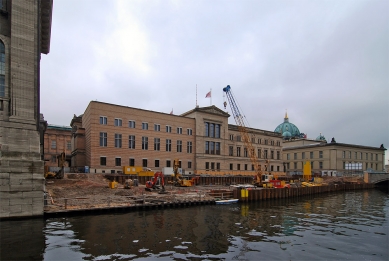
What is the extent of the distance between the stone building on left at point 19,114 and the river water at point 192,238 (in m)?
2.16

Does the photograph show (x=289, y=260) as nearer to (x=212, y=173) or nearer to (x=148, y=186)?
(x=148, y=186)

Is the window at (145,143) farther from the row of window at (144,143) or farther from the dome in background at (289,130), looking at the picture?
the dome in background at (289,130)

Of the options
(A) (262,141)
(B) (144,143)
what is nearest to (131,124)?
(B) (144,143)

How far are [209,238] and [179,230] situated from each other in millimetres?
3206

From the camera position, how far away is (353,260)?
1588 cm

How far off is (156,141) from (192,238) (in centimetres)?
5227

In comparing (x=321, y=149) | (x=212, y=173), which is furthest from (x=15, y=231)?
(x=321, y=149)

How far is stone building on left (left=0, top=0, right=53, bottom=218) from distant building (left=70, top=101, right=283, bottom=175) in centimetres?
3621

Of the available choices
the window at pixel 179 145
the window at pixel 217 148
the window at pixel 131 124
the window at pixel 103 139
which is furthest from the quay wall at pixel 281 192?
the window at pixel 103 139

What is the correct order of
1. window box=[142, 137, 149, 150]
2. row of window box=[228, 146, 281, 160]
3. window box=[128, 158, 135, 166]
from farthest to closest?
1. row of window box=[228, 146, 281, 160]
2. window box=[142, 137, 149, 150]
3. window box=[128, 158, 135, 166]

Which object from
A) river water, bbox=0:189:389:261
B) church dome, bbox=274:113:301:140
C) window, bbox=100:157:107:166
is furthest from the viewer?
church dome, bbox=274:113:301:140

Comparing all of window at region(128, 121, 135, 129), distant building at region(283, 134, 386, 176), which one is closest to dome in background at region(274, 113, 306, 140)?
distant building at region(283, 134, 386, 176)

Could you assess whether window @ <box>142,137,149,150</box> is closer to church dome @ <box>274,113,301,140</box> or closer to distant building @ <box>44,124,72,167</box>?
distant building @ <box>44,124,72,167</box>

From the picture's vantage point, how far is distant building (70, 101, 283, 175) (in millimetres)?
61625
